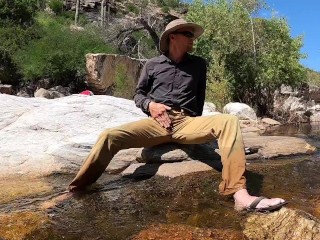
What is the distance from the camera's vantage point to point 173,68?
15.8 ft

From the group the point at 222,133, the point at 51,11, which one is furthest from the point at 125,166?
the point at 51,11

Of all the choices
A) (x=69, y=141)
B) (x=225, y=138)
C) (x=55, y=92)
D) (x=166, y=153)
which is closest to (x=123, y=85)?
(x=55, y=92)

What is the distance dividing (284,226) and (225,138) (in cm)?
118

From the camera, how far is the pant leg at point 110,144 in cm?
421

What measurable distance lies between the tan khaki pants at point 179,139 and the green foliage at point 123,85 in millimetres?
13208

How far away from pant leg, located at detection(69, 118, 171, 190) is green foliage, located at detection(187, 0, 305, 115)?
17.1 metres

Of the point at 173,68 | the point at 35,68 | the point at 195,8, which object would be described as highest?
the point at 195,8

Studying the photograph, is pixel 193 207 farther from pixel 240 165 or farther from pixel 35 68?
pixel 35 68

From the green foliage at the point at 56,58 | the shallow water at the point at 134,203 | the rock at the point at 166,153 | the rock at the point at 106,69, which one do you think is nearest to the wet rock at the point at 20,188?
the shallow water at the point at 134,203

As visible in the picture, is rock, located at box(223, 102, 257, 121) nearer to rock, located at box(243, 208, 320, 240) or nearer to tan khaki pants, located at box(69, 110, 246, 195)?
tan khaki pants, located at box(69, 110, 246, 195)

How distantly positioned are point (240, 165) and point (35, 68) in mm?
20948

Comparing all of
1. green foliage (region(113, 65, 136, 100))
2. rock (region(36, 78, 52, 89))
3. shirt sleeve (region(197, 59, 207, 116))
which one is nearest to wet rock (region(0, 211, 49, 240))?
shirt sleeve (region(197, 59, 207, 116))

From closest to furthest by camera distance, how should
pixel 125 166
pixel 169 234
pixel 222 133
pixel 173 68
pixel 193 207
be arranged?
pixel 169 234 < pixel 193 207 < pixel 222 133 < pixel 173 68 < pixel 125 166

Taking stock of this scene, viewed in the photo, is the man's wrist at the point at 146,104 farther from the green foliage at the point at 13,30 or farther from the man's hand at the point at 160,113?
the green foliage at the point at 13,30
